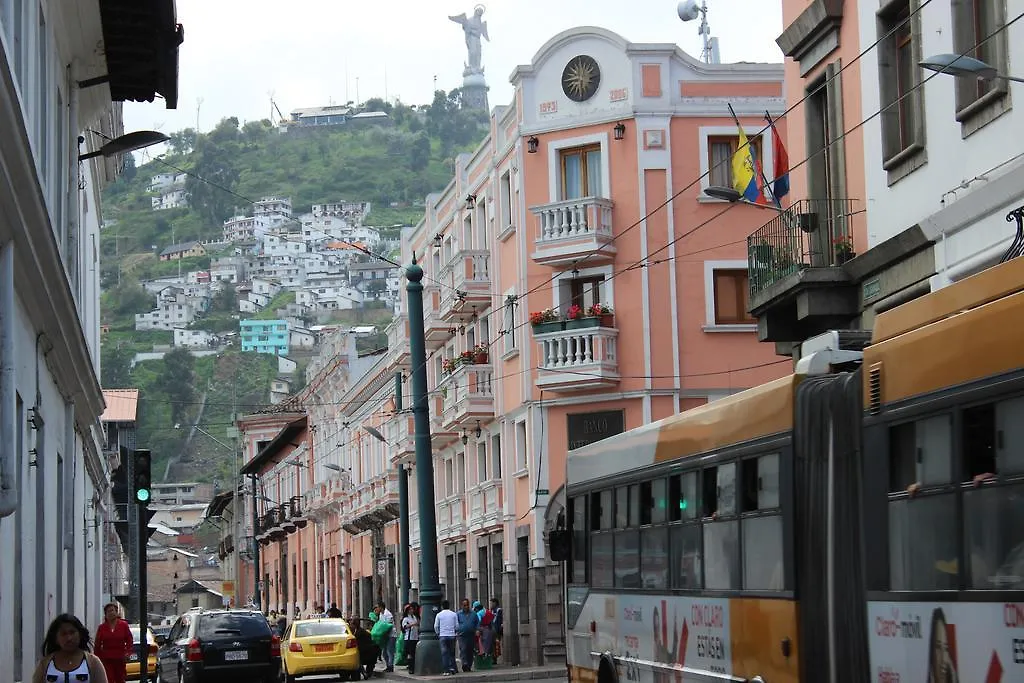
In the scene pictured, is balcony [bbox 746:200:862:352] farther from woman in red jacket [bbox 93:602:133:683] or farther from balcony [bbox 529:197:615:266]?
balcony [bbox 529:197:615:266]

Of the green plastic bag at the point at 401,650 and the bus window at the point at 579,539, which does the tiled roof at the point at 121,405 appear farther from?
the bus window at the point at 579,539

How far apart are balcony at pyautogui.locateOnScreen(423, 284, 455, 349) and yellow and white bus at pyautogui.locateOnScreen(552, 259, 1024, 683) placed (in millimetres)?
33363

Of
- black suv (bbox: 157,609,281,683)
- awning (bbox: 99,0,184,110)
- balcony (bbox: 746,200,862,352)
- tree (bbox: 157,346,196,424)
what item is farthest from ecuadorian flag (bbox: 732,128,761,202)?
tree (bbox: 157,346,196,424)

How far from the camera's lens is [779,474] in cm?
1284

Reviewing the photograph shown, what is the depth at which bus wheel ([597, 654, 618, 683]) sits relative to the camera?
1800 cm

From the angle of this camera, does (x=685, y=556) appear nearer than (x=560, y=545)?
Yes

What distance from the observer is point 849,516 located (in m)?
11.5

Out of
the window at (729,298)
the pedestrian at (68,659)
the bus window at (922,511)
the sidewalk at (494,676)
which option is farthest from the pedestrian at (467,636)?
the bus window at (922,511)

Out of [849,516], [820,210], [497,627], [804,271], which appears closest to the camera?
[849,516]

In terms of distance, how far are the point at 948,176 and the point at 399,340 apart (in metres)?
36.6

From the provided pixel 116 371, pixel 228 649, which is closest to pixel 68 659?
pixel 228 649

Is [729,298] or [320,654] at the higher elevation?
[729,298]

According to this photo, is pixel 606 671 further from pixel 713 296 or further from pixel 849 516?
pixel 713 296

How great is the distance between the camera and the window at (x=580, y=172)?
41719 mm
